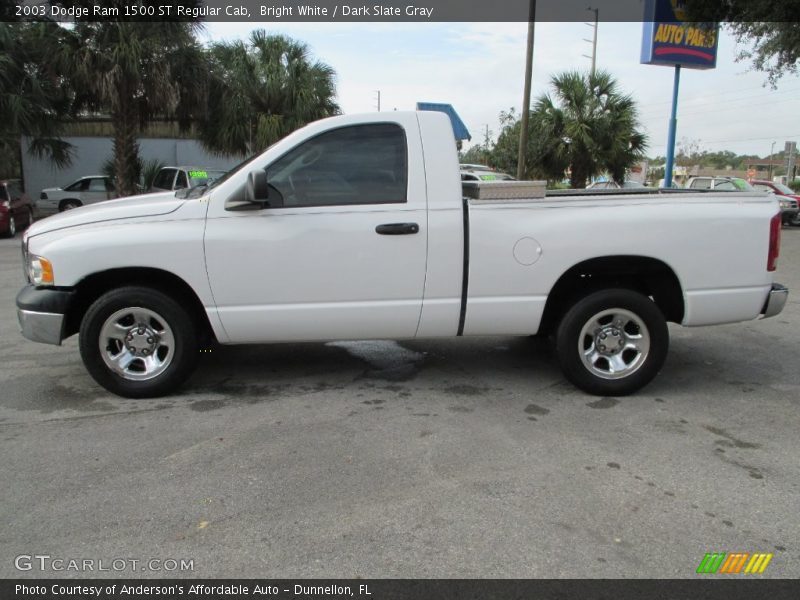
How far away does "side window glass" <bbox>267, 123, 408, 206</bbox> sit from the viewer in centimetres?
460

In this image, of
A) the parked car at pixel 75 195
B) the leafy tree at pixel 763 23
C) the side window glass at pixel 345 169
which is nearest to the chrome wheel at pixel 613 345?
the side window glass at pixel 345 169

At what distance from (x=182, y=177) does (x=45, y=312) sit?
12217mm

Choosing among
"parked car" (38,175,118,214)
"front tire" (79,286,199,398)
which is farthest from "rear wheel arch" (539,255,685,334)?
"parked car" (38,175,118,214)

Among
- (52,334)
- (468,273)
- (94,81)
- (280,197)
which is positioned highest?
(94,81)

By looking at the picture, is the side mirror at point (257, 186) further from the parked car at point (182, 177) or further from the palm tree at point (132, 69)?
the palm tree at point (132, 69)

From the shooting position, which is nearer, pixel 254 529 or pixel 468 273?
pixel 254 529

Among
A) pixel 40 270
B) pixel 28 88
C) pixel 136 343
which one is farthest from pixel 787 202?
pixel 40 270

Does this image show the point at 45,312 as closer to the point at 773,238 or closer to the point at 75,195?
the point at 773,238

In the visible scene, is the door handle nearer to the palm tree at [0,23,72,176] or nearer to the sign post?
the palm tree at [0,23,72,176]

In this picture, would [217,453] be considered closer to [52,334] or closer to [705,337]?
[52,334]

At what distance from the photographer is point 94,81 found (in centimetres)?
1552

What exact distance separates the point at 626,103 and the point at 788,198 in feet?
22.2

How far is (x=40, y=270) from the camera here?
457cm

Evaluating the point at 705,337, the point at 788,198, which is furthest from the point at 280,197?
the point at 788,198
